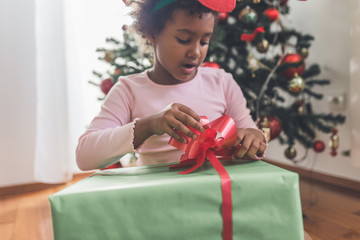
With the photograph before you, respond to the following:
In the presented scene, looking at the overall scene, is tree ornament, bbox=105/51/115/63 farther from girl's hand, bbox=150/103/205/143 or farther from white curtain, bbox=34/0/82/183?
girl's hand, bbox=150/103/205/143

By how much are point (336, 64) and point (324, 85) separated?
0.13 m

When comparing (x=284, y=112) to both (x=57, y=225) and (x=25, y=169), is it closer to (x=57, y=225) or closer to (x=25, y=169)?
(x=57, y=225)

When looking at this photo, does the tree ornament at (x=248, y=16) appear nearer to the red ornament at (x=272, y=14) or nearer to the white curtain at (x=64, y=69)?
the red ornament at (x=272, y=14)

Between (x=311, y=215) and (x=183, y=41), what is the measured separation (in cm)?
101

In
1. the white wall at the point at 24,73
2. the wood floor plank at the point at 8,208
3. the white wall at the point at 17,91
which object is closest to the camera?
the wood floor plank at the point at 8,208

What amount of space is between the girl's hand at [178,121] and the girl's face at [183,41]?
24cm

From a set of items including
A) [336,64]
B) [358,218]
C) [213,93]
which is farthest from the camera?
[336,64]

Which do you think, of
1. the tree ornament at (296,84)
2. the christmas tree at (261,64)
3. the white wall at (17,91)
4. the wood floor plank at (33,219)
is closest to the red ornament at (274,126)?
the christmas tree at (261,64)

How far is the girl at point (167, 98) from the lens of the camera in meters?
0.57

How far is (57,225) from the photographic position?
0.39m

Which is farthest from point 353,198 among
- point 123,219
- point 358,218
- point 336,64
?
point 123,219

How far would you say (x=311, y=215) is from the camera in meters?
1.26

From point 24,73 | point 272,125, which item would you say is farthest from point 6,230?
point 272,125

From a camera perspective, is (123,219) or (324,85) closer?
(123,219)
